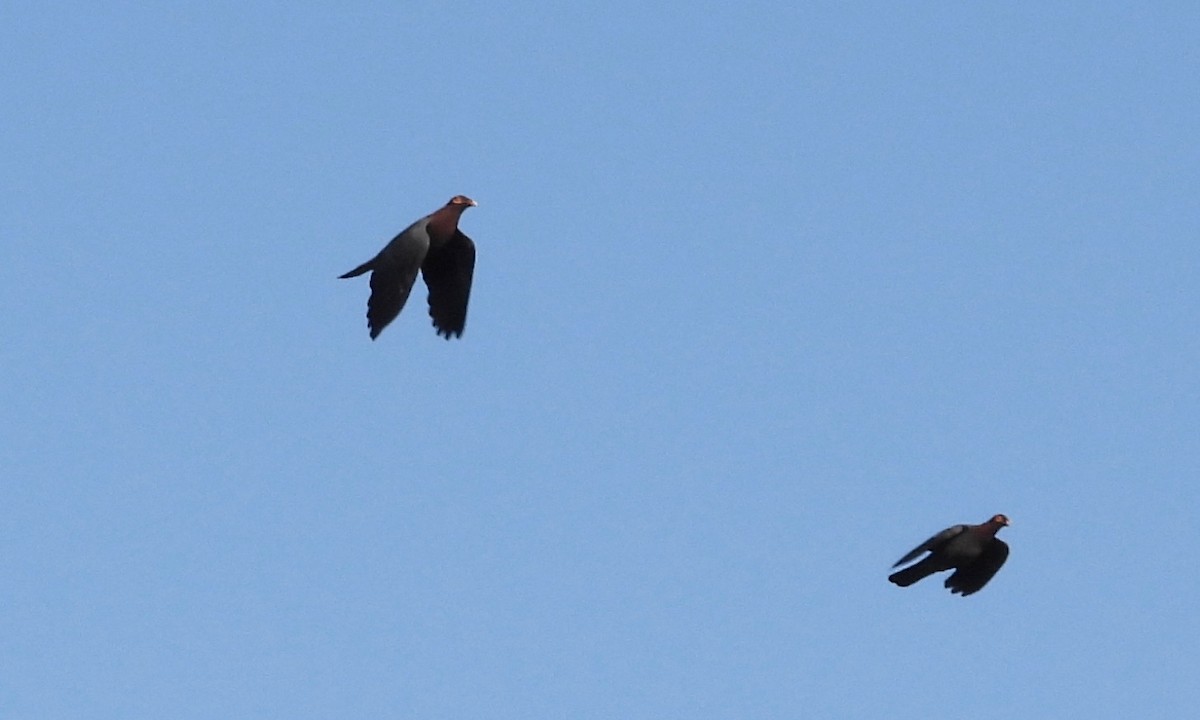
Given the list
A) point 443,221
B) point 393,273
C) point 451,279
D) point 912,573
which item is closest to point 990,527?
point 912,573

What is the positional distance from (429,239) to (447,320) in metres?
1.10

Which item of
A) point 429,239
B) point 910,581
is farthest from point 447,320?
point 910,581

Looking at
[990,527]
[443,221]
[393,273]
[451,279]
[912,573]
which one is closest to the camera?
[393,273]

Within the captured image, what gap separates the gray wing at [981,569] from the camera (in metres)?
32.4

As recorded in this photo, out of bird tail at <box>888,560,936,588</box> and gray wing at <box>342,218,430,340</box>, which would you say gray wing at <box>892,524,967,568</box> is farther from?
gray wing at <box>342,218,430,340</box>

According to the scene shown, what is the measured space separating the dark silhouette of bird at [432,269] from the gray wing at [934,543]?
5.97 m

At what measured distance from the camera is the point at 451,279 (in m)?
29.8

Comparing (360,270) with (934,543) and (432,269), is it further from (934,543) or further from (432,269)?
(934,543)

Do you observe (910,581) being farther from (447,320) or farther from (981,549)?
(447,320)

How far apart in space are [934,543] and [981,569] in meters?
0.72

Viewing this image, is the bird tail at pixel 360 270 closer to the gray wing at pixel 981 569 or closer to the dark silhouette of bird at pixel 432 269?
the dark silhouette of bird at pixel 432 269

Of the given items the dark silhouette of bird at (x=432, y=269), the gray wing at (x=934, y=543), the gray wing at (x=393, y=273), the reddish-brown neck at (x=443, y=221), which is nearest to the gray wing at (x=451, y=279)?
the dark silhouette of bird at (x=432, y=269)

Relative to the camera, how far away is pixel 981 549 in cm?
3228

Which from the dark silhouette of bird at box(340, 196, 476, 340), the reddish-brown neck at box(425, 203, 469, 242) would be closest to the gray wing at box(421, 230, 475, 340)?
the dark silhouette of bird at box(340, 196, 476, 340)
